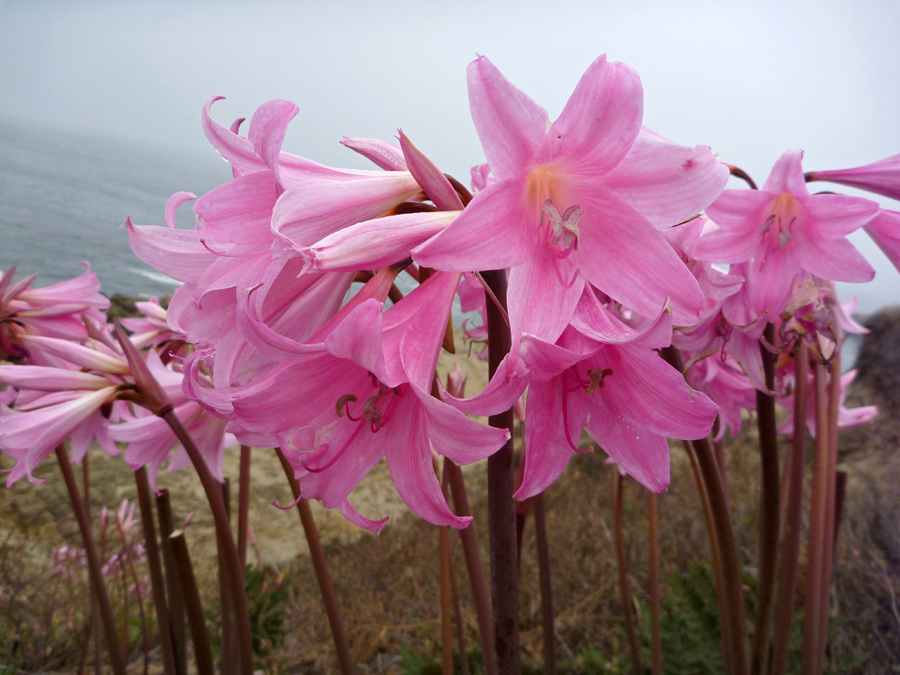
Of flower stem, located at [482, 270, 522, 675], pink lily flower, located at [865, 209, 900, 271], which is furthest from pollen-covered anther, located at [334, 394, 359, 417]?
pink lily flower, located at [865, 209, 900, 271]

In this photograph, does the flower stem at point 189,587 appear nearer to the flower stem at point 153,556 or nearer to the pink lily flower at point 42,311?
the flower stem at point 153,556

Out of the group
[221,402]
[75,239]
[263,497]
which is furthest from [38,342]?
[75,239]

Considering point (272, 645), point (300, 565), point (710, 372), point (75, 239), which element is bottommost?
point (300, 565)

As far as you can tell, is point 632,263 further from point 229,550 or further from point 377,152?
point 229,550

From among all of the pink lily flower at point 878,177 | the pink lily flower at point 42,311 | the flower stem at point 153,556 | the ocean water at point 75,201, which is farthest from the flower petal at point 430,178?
the ocean water at point 75,201

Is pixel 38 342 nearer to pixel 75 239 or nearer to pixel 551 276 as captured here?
pixel 551 276

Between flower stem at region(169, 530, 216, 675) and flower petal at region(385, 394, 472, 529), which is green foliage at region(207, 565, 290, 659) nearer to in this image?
flower stem at region(169, 530, 216, 675)

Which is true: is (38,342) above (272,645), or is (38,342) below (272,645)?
above
